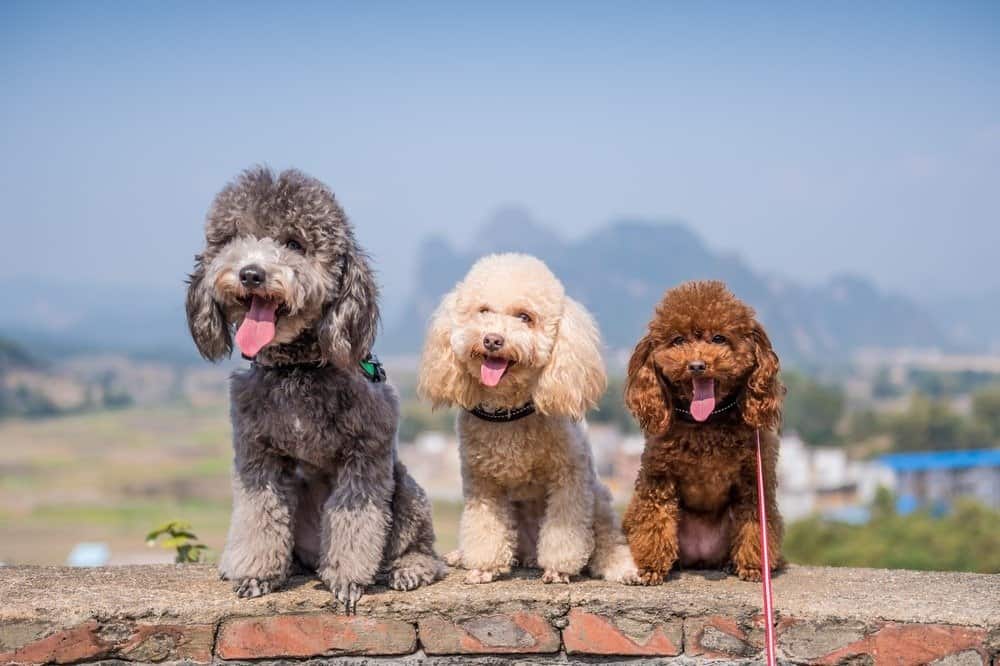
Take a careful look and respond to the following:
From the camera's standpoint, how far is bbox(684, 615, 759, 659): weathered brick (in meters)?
3.17

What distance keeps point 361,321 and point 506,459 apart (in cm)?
78

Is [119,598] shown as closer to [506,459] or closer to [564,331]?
[506,459]

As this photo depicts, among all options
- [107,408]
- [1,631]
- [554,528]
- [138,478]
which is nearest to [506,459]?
[554,528]

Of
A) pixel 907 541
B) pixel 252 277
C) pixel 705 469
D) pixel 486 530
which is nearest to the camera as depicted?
pixel 252 277

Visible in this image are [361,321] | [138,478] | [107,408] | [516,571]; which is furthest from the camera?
[107,408]

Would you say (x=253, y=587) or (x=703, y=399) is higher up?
(x=703, y=399)

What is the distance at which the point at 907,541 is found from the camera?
47.3 m

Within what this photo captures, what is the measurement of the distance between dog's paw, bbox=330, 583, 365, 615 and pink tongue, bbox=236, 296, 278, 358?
2.84 feet

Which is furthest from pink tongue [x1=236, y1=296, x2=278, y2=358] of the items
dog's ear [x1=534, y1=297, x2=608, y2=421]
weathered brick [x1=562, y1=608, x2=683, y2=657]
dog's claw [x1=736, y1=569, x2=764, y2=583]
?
dog's claw [x1=736, y1=569, x2=764, y2=583]

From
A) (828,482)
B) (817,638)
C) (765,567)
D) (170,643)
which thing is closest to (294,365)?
(170,643)

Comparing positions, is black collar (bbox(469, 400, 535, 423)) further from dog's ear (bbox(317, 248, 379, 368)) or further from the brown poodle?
dog's ear (bbox(317, 248, 379, 368))

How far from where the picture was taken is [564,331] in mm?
3287

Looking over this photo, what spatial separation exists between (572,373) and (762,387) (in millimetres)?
657

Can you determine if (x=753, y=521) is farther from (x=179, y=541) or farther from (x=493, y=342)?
(x=179, y=541)
